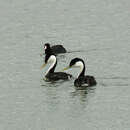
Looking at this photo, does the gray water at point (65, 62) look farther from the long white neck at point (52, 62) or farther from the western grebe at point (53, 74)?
the long white neck at point (52, 62)

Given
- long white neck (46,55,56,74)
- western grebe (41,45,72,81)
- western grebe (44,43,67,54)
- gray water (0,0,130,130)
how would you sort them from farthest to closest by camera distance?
western grebe (44,43,67,54) < long white neck (46,55,56,74) < western grebe (41,45,72,81) < gray water (0,0,130,130)

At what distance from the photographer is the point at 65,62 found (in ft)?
108

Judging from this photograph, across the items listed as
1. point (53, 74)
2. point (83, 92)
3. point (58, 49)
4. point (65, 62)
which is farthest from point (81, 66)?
point (58, 49)

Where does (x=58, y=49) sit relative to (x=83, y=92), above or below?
above

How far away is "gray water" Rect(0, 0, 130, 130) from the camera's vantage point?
22.4m

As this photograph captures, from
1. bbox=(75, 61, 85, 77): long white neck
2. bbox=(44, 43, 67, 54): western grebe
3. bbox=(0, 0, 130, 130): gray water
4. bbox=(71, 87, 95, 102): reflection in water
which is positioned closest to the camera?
bbox=(0, 0, 130, 130): gray water

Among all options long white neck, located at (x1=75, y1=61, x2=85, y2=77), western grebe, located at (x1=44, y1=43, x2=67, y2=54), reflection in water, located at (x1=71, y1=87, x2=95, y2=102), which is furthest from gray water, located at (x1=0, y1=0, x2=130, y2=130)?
long white neck, located at (x1=75, y1=61, x2=85, y2=77)

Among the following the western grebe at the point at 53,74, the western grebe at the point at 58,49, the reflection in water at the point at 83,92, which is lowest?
the reflection in water at the point at 83,92

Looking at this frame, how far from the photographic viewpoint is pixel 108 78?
28.1m

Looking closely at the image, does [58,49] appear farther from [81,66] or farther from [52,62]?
[81,66]

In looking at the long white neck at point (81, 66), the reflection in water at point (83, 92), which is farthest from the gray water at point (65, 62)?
the long white neck at point (81, 66)

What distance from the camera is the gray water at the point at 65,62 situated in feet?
73.6

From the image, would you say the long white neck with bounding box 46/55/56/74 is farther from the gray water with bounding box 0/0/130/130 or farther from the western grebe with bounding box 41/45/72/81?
the gray water with bounding box 0/0/130/130

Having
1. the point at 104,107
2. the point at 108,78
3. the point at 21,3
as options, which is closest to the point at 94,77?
the point at 108,78
